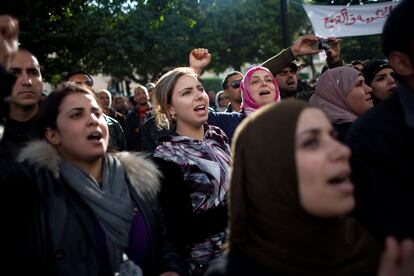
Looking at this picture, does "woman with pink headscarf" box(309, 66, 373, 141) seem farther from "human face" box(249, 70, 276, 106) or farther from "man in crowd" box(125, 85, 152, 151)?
"man in crowd" box(125, 85, 152, 151)

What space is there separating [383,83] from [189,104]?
2.07 metres

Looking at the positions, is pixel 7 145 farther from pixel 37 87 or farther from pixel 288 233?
pixel 288 233

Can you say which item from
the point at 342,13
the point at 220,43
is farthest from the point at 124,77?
the point at 342,13

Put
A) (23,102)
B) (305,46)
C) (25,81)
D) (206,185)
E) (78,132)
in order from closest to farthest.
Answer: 1. (78,132)
2. (206,185)
3. (23,102)
4. (25,81)
5. (305,46)

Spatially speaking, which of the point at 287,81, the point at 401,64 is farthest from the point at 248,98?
the point at 401,64

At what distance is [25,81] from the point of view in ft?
10.7

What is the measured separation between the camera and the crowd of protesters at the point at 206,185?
5.62 feet

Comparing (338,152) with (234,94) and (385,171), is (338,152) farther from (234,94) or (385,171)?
(234,94)

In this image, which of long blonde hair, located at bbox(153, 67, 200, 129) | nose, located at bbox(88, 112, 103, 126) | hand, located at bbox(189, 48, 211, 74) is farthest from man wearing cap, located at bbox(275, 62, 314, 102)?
nose, located at bbox(88, 112, 103, 126)

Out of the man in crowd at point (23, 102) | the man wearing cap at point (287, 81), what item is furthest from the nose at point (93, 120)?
the man wearing cap at point (287, 81)

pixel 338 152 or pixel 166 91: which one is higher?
pixel 166 91

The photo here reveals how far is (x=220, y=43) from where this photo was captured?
88.1 feet

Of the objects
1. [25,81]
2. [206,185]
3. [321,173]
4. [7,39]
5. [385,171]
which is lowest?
[206,185]

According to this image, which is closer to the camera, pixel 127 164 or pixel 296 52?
pixel 127 164
